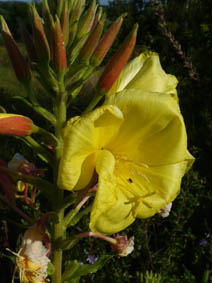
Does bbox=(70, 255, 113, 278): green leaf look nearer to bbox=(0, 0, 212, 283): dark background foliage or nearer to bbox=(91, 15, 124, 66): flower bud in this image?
bbox=(0, 0, 212, 283): dark background foliage

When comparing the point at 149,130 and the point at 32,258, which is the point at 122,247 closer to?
the point at 32,258

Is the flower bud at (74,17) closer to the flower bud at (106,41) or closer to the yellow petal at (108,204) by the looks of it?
the flower bud at (106,41)

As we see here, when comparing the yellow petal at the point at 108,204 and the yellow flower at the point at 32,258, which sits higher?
the yellow petal at the point at 108,204

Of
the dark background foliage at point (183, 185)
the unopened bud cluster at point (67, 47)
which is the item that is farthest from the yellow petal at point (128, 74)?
the dark background foliage at point (183, 185)

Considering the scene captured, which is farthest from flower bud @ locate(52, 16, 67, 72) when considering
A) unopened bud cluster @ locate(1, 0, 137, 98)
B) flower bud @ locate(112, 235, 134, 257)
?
flower bud @ locate(112, 235, 134, 257)

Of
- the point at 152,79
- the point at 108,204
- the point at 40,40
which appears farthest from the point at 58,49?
the point at 108,204

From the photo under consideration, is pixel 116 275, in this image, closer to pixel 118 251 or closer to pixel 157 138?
pixel 118 251
